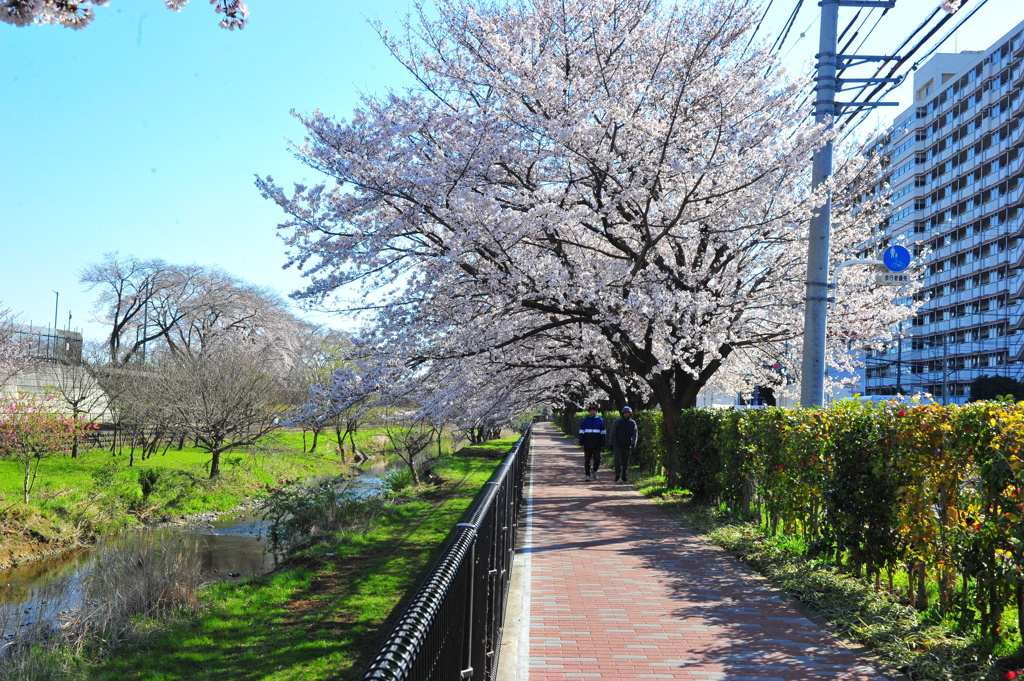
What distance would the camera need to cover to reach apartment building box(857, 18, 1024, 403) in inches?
2373

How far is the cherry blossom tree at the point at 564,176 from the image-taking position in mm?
12531

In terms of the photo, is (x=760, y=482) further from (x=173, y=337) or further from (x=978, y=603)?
(x=173, y=337)

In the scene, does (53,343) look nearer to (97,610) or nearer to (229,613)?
(97,610)

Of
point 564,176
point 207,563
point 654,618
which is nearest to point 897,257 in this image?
point 564,176

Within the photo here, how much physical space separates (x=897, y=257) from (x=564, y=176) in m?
5.58

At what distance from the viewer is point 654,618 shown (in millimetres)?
6793

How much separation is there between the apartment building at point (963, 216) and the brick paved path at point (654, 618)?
5087 centimetres

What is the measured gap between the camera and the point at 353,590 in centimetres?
959

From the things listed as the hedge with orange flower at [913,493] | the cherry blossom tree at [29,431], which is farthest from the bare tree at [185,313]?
the hedge with orange flower at [913,493]

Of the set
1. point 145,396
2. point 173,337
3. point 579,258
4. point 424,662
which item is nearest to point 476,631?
point 424,662

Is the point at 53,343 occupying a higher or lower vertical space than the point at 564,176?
lower

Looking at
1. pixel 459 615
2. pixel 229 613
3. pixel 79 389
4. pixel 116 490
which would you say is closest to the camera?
pixel 459 615

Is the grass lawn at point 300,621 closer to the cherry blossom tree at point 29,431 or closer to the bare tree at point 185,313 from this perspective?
the cherry blossom tree at point 29,431

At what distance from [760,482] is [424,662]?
9.04 metres
